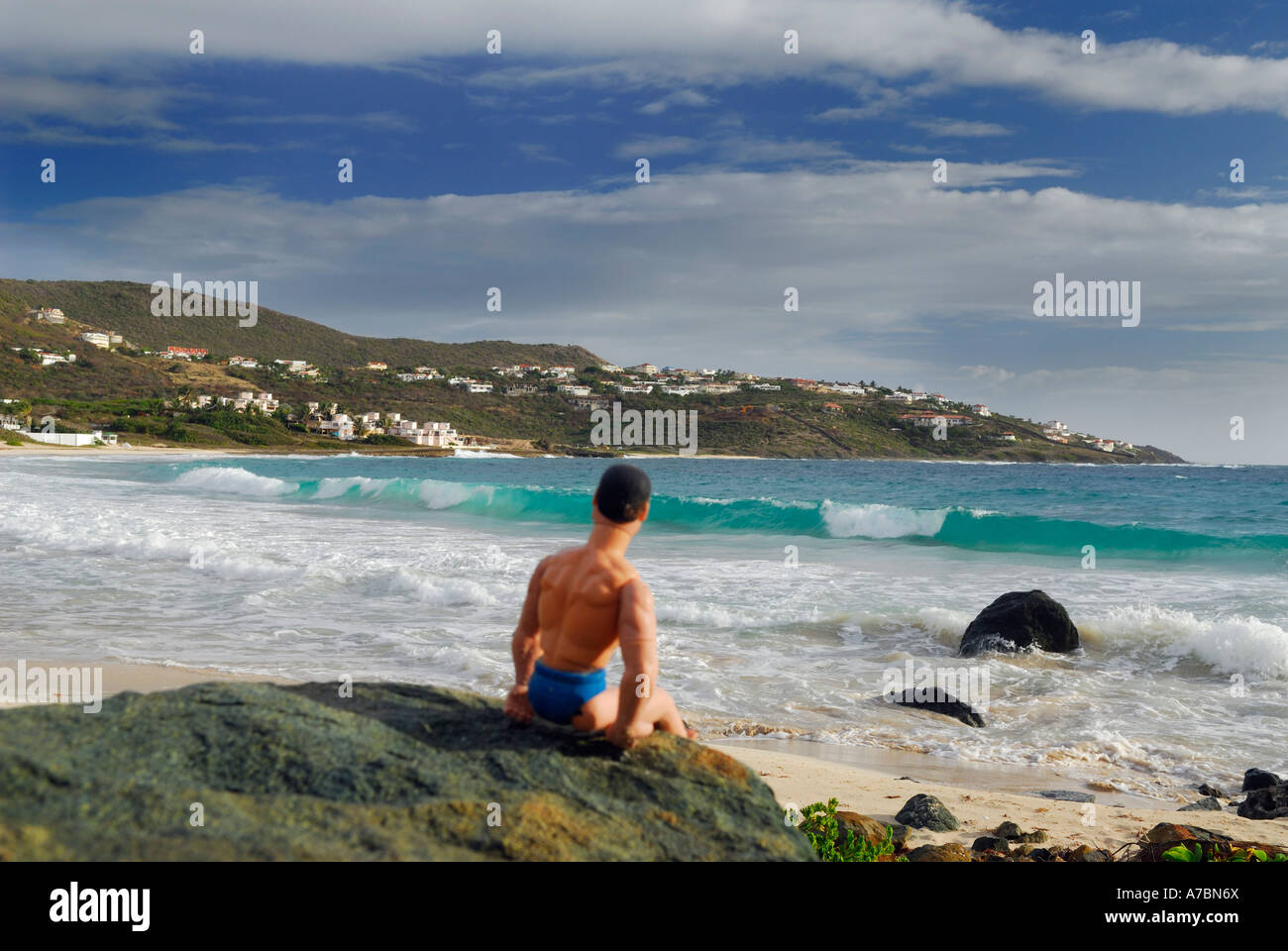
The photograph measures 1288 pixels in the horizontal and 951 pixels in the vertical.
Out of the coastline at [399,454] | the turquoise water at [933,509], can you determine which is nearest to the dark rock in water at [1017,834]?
the turquoise water at [933,509]

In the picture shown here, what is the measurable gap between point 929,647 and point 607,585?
9.31 meters

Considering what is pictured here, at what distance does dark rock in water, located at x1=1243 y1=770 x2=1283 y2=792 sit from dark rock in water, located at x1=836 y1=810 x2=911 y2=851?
303 cm

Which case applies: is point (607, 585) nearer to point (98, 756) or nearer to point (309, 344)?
point (98, 756)

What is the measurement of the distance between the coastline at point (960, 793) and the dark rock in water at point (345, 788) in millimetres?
2157

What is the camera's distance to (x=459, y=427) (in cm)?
10988

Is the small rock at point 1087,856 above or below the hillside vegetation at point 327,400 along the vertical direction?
below

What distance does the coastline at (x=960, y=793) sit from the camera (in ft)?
17.6

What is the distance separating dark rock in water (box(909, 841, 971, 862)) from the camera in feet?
14.6

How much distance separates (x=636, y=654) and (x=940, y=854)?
2.58 meters

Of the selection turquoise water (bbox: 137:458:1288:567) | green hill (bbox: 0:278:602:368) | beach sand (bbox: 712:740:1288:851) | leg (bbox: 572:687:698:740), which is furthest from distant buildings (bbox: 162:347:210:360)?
leg (bbox: 572:687:698:740)

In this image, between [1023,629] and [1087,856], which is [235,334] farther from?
[1087,856]

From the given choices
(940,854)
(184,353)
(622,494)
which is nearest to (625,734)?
(622,494)

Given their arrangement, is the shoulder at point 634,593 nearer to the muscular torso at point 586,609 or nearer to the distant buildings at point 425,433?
the muscular torso at point 586,609
